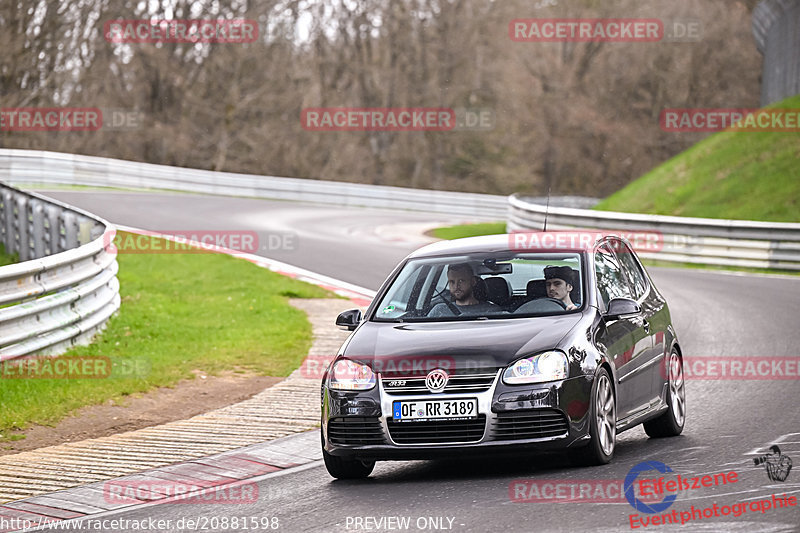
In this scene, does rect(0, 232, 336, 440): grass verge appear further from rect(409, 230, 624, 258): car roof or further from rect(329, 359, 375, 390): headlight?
rect(409, 230, 624, 258): car roof

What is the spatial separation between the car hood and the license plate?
205mm

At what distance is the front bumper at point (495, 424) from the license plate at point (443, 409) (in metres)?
0.03

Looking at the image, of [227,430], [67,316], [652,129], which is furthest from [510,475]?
[652,129]

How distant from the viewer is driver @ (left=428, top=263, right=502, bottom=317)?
830 centimetres

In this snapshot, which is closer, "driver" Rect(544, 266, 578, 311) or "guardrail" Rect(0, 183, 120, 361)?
"driver" Rect(544, 266, 578, 311)

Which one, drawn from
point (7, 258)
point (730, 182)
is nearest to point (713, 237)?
point (730, 182)

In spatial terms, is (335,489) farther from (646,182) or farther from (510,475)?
(646,182)

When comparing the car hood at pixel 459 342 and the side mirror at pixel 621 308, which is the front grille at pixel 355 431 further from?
the side mirror at pixel 621 308

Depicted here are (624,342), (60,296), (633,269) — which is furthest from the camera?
(60,296)

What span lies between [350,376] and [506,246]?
1708 millimetres

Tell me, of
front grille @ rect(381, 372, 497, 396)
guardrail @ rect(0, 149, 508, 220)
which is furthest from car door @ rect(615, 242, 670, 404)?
guardrail @ rect(0, 149, 508, 220)

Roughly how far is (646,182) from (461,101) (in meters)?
30.4

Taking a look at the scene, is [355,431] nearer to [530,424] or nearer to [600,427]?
[530,424]

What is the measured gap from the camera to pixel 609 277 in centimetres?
878
